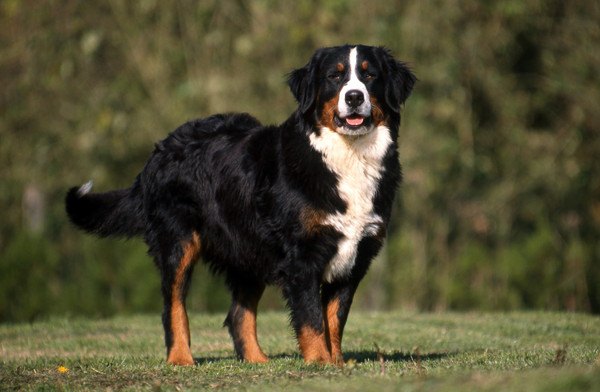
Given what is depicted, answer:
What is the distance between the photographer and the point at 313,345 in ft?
24.3

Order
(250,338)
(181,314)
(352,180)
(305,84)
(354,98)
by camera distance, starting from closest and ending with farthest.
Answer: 1. (354,98)
2. (352,180)
3. (305,84)
4. (181,314)
5. (250,338)

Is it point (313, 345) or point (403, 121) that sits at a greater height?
point (403, 121)

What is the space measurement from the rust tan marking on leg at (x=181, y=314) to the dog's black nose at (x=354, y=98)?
1.65 metres

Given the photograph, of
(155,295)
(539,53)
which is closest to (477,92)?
(539,53)

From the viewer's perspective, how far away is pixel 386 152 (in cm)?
783

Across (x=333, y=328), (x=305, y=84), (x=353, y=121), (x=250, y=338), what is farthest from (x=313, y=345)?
(x=305, y=84)

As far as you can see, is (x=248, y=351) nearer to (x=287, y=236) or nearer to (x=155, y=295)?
(x=287, y=236)

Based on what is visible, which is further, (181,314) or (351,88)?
(181,314)

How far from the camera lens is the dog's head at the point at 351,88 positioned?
299 inches

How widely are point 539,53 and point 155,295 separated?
718 centimetres

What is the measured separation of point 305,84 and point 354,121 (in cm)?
51

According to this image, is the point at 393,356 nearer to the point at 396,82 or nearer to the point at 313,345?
the point at 313,345

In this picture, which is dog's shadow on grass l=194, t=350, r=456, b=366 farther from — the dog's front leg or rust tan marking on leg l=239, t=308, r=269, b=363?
the dog's front leg

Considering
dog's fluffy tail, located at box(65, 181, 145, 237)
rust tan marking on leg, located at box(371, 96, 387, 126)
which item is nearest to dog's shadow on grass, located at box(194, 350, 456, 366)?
dog's fluffy tail, located at box(65, 181, 145, 237)
